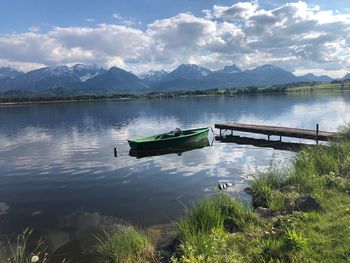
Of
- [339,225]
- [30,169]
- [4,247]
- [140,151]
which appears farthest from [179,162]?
[339,225]

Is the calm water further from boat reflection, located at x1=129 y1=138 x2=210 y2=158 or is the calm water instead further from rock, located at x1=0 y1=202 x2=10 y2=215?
boat reflection, located at x1=129 y1=138 x2=210 y2=158

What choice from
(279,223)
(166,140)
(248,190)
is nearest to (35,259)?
(279,223)

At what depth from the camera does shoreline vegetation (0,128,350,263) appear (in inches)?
342

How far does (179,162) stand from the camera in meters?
29.5

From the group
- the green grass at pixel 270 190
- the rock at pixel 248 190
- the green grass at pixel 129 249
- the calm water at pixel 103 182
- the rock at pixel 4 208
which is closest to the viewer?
the green grass at pixel 129 249

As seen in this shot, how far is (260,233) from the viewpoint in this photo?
10.5 meters

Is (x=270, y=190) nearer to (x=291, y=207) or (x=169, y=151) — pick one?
(x=291, y=207)

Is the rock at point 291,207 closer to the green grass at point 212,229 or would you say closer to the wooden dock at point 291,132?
the green grass at point 212,229

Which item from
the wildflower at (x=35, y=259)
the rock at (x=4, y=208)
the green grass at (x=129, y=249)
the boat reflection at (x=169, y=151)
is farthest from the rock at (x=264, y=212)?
the boat reflection at (x=169, y=151)

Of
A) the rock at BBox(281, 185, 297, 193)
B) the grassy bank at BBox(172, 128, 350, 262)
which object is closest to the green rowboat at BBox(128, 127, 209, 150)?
the grassy bank at BBox(172, 128, 350, 262)

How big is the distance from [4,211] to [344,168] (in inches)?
711

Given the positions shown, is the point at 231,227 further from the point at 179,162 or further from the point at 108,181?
the point at 179,162

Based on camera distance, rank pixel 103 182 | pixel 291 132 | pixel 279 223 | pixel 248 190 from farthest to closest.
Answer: pixel 291 132
pixel 103 182
pixel 248 190
pixel 279 223

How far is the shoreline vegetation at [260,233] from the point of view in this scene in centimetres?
868
